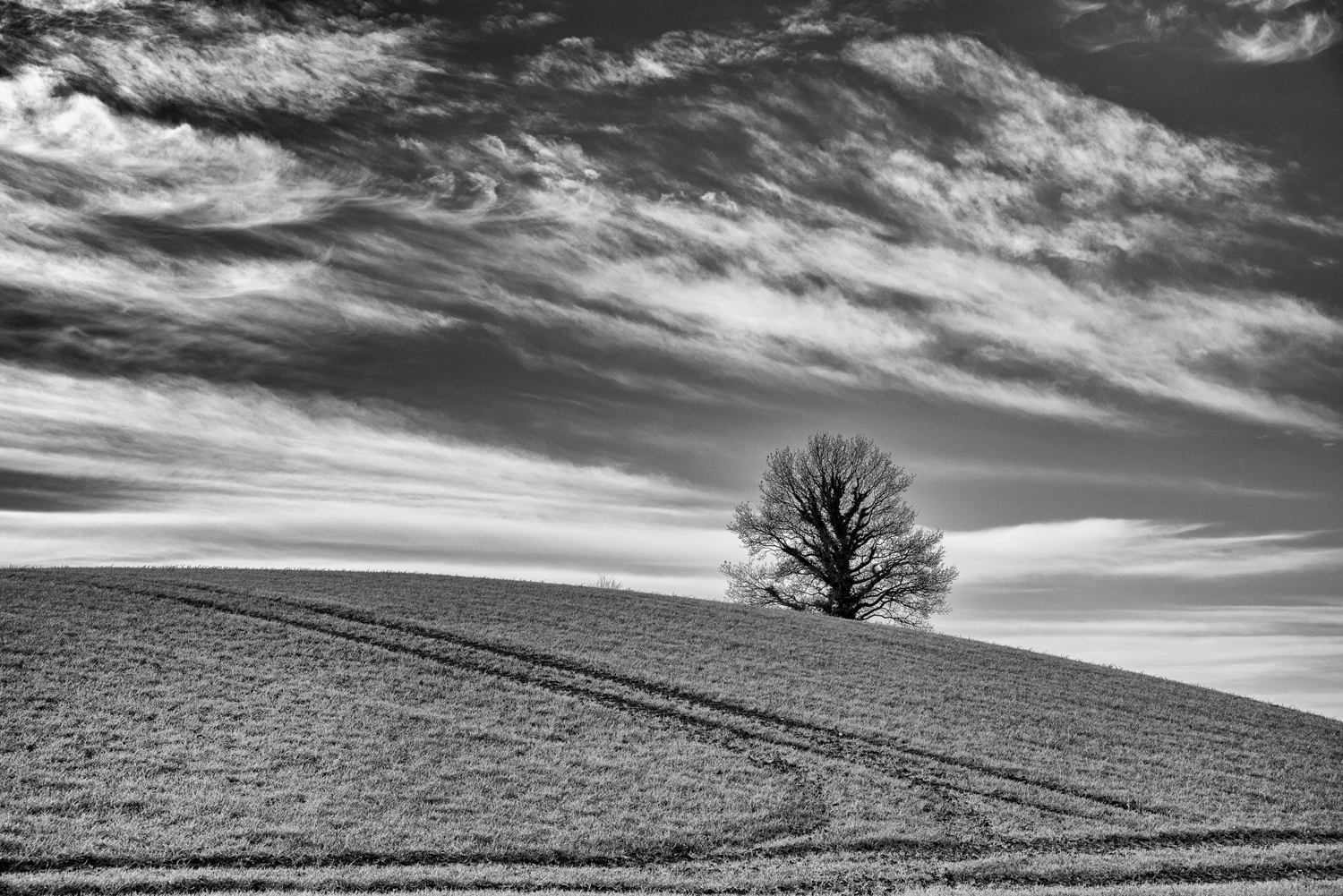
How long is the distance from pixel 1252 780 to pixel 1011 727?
265 inches

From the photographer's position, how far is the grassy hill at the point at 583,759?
55.8 feet

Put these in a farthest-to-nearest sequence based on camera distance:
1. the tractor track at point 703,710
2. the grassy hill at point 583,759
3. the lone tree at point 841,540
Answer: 1. the lone tree at point 841,540
2. the tractor track at point 703,710
3. the grassy hill at point 583,759

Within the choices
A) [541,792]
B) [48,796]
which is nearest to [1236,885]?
[541,792]

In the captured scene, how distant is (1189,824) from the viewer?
69.6ft

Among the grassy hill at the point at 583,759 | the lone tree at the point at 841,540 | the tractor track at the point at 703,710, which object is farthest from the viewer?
the lone tree at the point at 841,540

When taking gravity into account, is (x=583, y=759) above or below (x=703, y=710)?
below

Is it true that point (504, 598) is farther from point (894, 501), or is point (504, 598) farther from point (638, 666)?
point (894, 501)

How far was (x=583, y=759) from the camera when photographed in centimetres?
2198

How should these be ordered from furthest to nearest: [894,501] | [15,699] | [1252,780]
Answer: [894,501] < [1252,780] < [15,699]

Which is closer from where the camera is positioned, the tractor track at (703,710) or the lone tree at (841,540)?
the tractor track at (703,710)

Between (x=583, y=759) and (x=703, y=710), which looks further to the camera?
(x=703, y=710)

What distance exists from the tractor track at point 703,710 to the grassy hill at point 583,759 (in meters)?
0.13

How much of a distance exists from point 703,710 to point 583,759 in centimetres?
552

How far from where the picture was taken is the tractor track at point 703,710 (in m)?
22.4
